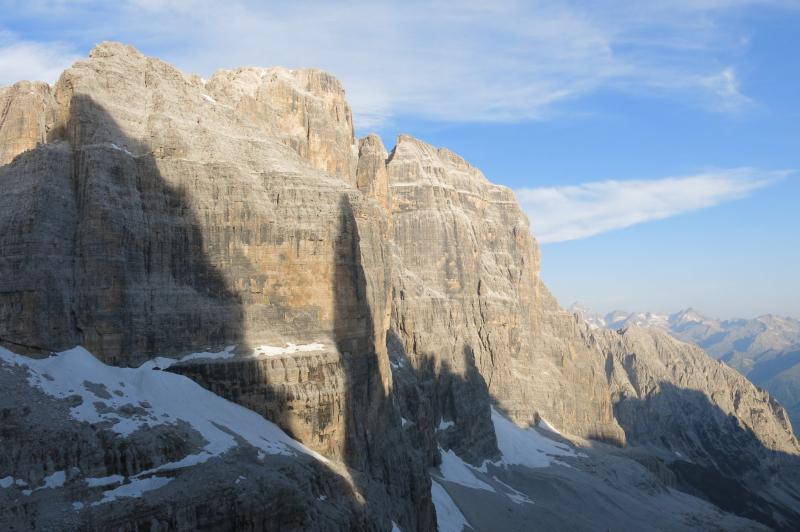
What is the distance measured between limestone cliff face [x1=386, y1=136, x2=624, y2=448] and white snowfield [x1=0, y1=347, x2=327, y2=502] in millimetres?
55135

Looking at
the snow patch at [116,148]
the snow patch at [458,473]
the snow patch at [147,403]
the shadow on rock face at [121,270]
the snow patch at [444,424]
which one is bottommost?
the snow patch at [458,473]

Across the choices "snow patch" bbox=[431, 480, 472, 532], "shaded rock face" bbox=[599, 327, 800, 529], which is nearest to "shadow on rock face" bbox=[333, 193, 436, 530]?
"snow patch" bbox=[431, 480, 472, 532]

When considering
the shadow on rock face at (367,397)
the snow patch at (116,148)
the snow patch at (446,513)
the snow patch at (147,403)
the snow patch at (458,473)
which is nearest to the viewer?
the snow patch at (147,403)

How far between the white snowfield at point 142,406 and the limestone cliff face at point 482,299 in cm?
5513

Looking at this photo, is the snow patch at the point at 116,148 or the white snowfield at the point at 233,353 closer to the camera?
the white snowfield at the point at 233,353

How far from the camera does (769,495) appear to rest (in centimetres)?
15375

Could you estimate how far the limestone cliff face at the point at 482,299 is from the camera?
350ft

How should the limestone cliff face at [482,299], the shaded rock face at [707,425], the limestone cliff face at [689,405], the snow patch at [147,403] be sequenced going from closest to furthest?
the snow patch at [147,403] < the limestone cliff face at [482,299] < the shaded rock face at [707,425] < the limestone cliff face at [689,405]

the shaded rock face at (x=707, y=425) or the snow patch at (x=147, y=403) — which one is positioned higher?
the snow patch at (x=147, y=403)

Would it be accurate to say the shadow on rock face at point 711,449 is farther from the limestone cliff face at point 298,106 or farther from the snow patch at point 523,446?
the limestone cliff face at point 298,106

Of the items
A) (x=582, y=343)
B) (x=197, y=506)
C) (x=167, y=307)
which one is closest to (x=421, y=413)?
(x=167, y=307)

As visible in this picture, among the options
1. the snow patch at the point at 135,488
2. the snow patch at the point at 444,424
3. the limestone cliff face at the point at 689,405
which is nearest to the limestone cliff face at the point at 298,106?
the snow patch at the point at 135,488

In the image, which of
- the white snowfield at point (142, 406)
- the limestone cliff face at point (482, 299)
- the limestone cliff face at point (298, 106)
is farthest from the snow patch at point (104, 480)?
the limestone cliff face at point (482, 299)

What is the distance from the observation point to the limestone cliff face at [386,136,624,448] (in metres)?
Result: 107
